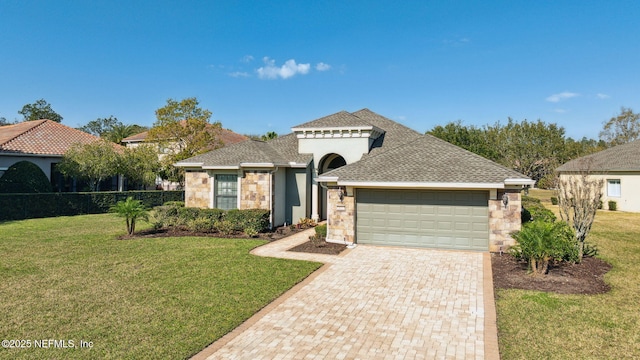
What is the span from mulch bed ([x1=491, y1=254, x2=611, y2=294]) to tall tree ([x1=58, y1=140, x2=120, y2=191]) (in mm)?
24881

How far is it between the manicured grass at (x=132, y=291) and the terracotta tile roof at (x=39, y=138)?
14488 millimetres

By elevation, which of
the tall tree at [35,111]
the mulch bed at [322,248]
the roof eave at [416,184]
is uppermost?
the tall tree at [35,111]

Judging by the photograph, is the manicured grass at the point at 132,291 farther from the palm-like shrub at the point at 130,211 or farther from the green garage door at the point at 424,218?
the green garage door at the point at 424,218

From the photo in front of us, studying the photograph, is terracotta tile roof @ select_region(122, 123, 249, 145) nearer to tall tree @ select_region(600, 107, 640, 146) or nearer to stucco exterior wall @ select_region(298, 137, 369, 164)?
stucco exterior wall @ select_region(298, 137, 369, 164)

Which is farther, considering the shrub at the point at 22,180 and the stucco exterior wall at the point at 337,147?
the shrub at the point at 22,180

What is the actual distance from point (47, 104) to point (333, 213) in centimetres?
7856

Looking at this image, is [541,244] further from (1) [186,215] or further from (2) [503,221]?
(1) [186,215]

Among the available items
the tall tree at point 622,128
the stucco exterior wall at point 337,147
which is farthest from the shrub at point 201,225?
the tall tree at point 622,128

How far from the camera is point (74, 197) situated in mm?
23750

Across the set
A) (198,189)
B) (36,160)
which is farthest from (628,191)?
(36,160)

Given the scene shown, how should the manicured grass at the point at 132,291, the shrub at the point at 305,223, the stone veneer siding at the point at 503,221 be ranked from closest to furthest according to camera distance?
the manicured grass at the point at 132,291 → the stone veneer siding at the point at 503,221 → the shrub at the point at 305,223

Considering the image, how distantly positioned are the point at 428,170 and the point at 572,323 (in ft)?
25.0

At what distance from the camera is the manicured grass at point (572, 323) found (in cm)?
583

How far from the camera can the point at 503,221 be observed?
41.9 ft
